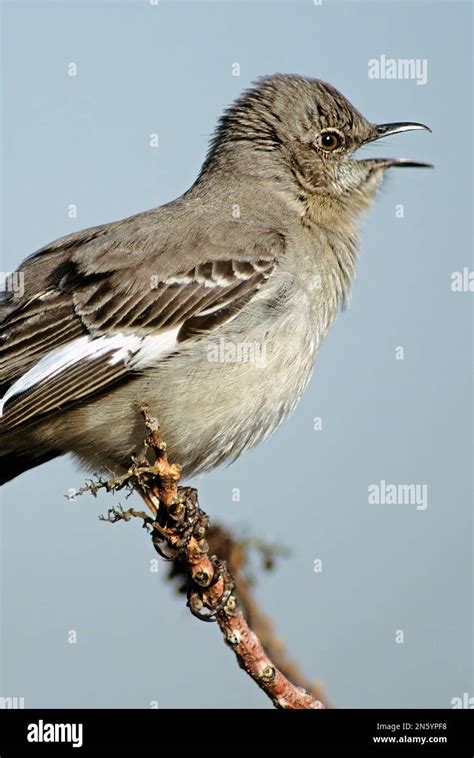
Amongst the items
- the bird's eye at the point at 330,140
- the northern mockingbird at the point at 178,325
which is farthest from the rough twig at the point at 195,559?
the bird's eye at the point at 330,140

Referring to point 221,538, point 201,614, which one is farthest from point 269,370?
point 201,614

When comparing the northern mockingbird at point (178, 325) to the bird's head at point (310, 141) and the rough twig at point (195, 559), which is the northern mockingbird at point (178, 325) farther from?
the rough twig at point (195, 559)

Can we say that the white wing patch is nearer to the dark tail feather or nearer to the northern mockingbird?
the northern mockingbird

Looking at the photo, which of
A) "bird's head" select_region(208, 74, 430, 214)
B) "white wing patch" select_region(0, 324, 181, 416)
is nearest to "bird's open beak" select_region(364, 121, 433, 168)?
"bird's head" select_region(208, 74, 430, 214)

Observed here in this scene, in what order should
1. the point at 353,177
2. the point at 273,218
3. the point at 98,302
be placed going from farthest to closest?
the point at 353,177 < the point at 273,218 < the point at 98,302

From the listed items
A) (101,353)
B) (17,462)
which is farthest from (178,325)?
(17,462)

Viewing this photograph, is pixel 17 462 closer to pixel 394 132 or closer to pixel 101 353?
pixel 101 353

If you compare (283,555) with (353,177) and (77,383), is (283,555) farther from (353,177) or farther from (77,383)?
(353,177)
